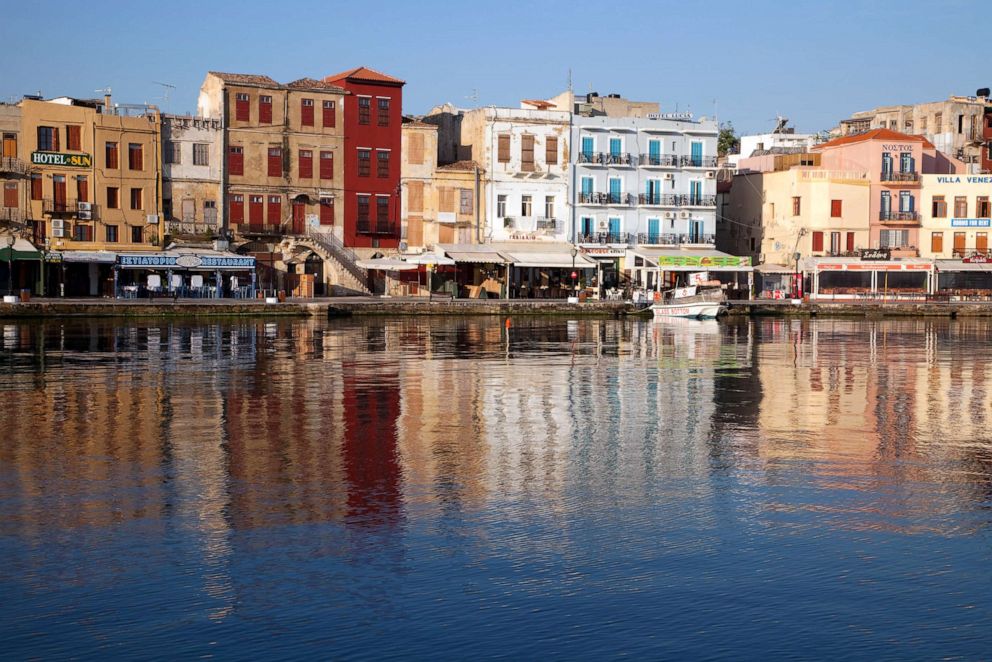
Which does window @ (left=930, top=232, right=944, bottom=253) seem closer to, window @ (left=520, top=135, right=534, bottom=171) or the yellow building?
the yellow building

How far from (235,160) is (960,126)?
162 feet

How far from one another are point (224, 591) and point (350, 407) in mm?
13076

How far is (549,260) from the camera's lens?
6888 cm

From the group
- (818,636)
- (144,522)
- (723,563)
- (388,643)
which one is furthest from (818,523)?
(144,522)

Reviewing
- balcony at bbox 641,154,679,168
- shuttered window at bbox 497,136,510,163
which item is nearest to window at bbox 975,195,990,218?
balcony at bbox 641,154,679,168

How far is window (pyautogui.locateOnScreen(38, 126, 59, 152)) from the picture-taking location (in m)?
60.2

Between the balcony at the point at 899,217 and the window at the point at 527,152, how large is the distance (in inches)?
861

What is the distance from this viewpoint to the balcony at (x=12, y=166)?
5912cm

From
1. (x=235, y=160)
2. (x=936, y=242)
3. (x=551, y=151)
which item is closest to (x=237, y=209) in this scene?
(x=235, y=160)

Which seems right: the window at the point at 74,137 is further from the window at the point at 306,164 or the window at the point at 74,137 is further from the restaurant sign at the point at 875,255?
the restaurant sign at the point at 875,255

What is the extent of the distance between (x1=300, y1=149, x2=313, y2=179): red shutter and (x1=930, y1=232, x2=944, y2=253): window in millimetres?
38112

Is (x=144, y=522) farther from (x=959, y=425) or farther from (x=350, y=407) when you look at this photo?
(x=959, y=425)

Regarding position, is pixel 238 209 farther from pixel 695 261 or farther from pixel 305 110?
pixel 695 261

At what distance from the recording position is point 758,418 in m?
24.3
